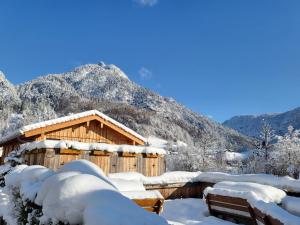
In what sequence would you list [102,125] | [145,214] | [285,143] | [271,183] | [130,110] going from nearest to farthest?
[145,214]
[271,183]
[102,125]
[285,143]
[130,110]

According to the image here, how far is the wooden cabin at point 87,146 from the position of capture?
496 inches

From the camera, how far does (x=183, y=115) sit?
16888 cm

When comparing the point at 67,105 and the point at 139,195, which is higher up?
the point at 67,105

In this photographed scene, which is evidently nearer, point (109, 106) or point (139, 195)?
point (139, 195)

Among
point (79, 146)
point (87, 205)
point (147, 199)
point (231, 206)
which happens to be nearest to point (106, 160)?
point (79, 146)

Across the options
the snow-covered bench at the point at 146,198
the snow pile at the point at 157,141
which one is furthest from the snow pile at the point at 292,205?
the snow pile at the point at 157,141

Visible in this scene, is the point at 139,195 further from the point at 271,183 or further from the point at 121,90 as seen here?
the point at 121,90

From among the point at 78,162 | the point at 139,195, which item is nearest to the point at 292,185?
the point at 139,195

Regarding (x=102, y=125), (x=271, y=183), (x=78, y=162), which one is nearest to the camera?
(x=78, y=162)

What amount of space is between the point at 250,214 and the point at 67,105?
107 m

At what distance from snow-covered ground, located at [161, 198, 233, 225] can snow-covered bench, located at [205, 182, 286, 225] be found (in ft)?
1.19

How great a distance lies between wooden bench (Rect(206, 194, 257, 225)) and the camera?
31.9 ft

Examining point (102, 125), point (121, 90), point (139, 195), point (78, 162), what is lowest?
point (139, 195)

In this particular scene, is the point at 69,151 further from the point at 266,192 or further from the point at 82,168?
the point at 82,168
